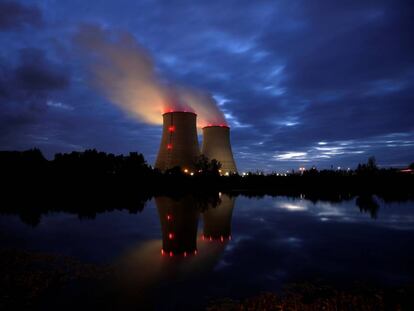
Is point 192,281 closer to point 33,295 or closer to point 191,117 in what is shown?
point 33,295

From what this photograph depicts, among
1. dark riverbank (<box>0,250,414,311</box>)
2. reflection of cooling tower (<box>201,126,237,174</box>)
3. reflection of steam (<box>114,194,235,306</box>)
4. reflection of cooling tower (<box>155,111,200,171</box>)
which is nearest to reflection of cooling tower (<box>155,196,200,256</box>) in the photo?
reflection of steam (<box>114,194,235,306</box>)

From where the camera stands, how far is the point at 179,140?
23.2 m

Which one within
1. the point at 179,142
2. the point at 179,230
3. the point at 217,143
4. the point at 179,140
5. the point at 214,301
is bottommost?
the point at 214,301

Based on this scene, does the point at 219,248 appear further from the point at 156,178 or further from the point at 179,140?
the point at 156,178

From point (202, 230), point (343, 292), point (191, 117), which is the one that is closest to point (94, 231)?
point (202, 230)

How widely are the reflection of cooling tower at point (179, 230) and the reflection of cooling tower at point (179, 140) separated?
29.8 ft

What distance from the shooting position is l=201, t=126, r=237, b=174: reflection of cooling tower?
27125 mm

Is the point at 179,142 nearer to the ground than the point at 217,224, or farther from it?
farther from it

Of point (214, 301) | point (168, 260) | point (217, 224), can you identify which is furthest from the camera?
point (217, 224)

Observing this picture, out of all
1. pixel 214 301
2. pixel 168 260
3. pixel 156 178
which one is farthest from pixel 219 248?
pixel 156 178

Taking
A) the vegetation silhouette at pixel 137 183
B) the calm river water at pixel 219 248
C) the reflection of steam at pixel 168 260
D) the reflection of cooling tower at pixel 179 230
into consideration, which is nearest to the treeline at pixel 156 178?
the vegetation silhouette at pixel 137 183

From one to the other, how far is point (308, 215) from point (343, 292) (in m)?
9.11

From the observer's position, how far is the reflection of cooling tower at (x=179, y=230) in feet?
25.0

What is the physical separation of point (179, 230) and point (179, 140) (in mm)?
13681
